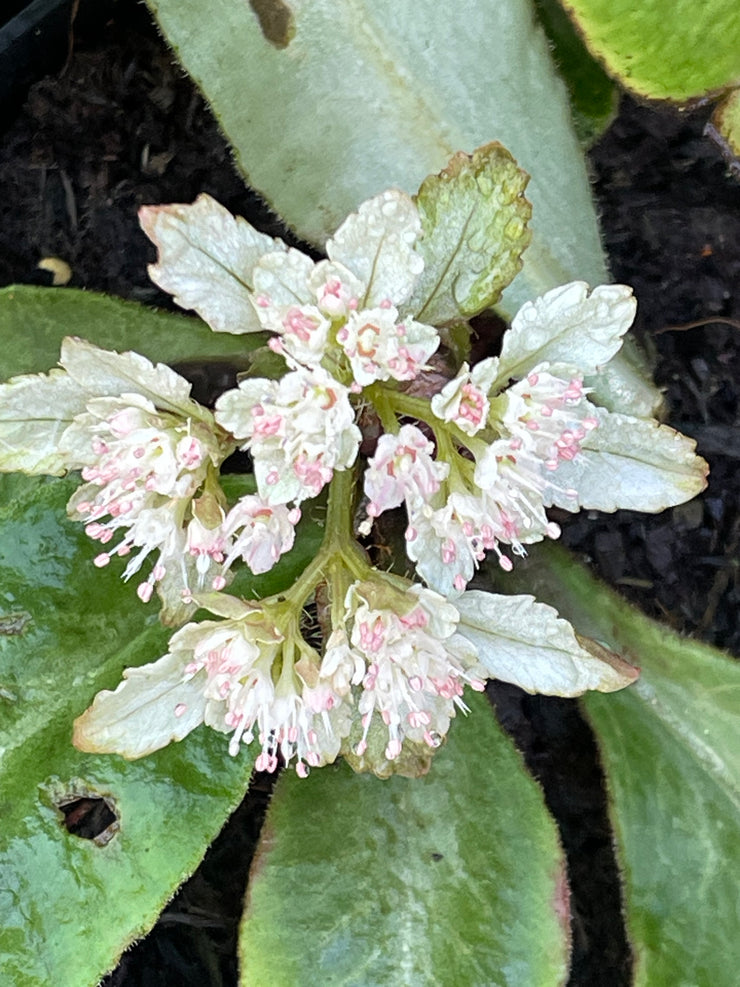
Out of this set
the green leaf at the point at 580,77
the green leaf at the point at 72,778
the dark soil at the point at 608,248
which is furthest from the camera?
the dark soil at the point at 608,248

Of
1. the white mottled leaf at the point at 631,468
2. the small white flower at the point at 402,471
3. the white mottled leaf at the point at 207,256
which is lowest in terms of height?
the white mottled leaf at the point at 631,468

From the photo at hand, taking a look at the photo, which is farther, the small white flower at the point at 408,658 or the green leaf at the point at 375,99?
the green leaf at the point at 375,99

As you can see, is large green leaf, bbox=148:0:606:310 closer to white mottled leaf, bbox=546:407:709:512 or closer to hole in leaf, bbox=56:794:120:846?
white mottled leaf, bbox=546:407:709:512

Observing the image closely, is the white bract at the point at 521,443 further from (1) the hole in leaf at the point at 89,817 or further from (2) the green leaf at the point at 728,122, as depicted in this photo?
(1) the hole in leaf at the point at 89,817

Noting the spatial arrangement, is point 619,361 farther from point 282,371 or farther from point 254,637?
point 254,637

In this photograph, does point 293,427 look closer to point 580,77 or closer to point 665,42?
point 665,42

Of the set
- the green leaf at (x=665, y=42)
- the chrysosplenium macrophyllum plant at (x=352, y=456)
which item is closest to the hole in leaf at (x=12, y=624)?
the chrysosplenium macrophyllum plant at (x=352, y=456)

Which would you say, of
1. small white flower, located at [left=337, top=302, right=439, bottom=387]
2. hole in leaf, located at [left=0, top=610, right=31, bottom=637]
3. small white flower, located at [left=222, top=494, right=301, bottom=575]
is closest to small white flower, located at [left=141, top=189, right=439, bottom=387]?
small white flower, located at [left=337, top=302, right=439, bottom=387]
